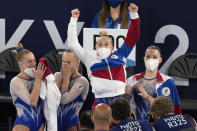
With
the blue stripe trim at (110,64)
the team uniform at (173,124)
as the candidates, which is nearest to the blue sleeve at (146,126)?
the team uniform at (173,124)

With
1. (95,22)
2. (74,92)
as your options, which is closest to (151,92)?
(74,92)

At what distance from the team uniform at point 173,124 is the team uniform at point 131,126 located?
212mm

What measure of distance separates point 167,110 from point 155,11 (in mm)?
3246

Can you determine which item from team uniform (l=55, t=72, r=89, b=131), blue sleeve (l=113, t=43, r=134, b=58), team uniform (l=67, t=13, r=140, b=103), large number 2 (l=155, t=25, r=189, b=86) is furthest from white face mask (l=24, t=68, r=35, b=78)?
large number 2 (l=155, t=25, r=189, b=86)

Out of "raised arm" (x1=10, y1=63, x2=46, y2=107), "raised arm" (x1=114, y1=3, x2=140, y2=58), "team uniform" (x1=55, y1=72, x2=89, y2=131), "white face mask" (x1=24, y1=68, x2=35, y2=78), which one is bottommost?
"team uniform" (x1=55, y1=72, x2=89, y2=131)

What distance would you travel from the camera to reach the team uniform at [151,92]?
6.99 m

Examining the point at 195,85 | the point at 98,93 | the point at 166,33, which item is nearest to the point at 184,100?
the point at 195,85

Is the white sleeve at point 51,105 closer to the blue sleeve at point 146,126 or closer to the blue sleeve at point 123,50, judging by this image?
the blue sleeve at point 123,50

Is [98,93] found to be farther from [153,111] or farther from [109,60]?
[153,111]

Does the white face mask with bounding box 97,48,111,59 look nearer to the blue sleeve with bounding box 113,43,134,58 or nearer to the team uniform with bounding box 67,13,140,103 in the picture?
the team uniform with bounding box 67,13,140,103

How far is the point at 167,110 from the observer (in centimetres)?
576

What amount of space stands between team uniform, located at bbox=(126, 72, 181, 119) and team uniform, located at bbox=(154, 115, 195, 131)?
1260mm

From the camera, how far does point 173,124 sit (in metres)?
5.62

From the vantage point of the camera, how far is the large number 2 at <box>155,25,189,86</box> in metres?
8.73
